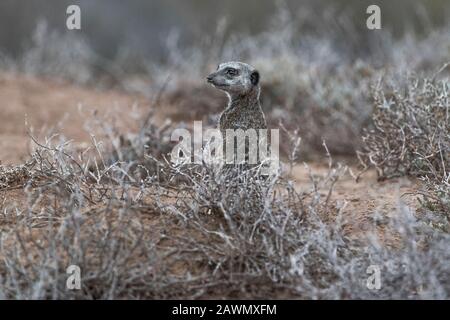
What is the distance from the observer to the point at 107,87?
981cm

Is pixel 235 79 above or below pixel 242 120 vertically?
above

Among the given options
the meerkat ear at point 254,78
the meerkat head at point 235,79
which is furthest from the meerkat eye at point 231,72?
the meerkat ear at point 254,78

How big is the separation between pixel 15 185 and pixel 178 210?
3.64ft

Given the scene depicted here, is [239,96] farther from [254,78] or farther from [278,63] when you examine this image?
[278,63]

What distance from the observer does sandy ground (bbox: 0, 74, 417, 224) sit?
4.79 meters

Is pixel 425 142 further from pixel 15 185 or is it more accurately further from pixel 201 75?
pixel 201 75

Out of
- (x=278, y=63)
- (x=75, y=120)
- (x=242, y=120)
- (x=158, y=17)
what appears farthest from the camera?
(x=158, y=17)

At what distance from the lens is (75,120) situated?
759cm

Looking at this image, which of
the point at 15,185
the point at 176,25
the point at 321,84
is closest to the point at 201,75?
the point at 321,84

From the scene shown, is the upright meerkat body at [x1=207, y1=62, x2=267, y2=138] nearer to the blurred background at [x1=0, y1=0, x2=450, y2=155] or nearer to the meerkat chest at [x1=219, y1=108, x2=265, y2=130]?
the meerkat chest at [x1=219, y1=108, x2=265, y2=130]

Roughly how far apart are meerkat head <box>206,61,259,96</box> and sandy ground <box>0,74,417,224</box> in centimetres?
95

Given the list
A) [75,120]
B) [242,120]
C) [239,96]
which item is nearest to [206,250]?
[242,120]

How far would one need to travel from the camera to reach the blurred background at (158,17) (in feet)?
50.7

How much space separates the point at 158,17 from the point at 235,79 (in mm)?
12972
